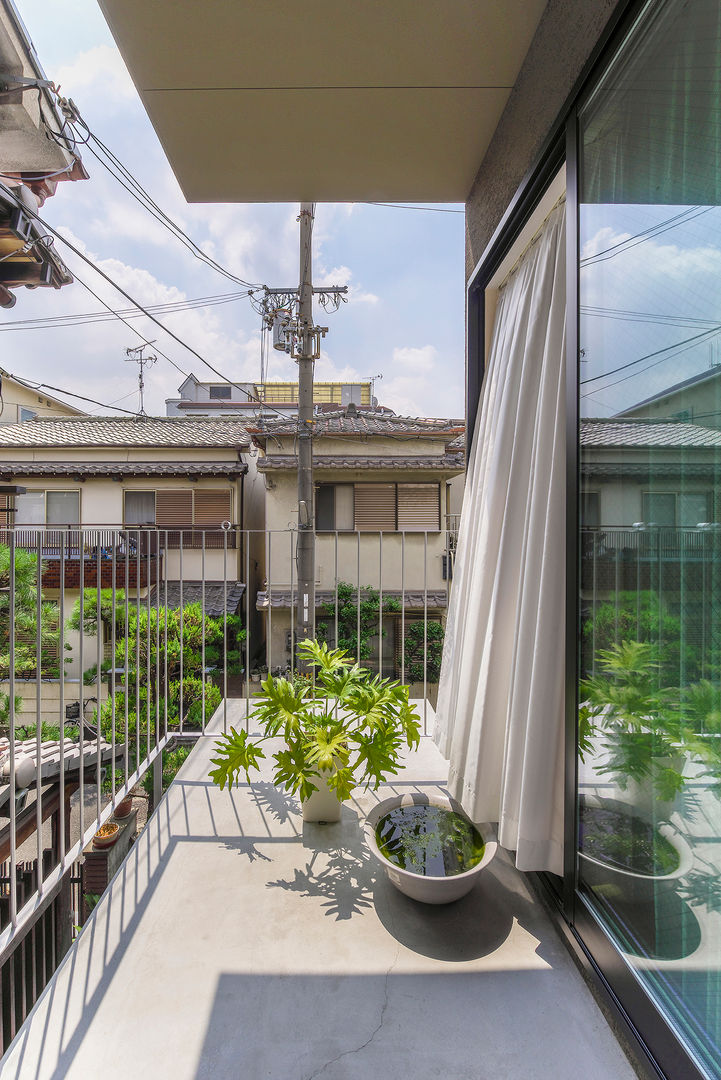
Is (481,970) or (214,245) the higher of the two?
(214,245)

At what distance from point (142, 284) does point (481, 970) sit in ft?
28.4

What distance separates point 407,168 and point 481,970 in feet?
8.23

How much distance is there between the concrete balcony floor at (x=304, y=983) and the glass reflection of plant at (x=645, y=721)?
1.68 ft

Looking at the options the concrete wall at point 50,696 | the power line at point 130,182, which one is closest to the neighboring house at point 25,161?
the power line at point 130,182

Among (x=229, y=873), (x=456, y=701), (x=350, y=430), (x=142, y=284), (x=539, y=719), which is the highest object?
(x=142, y=284)

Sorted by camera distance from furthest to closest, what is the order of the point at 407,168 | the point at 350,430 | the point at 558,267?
the point at 350,430, the point at 407,168, the point at 558,267

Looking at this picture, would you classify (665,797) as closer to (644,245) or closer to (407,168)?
(644,245)

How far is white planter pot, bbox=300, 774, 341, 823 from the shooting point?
1636 millimetres

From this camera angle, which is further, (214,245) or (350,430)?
(350,430)

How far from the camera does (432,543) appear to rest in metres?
8.66

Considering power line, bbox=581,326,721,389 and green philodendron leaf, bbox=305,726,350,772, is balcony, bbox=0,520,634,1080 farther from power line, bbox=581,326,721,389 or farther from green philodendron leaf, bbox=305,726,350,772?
power line, bbox=581,326,721,389

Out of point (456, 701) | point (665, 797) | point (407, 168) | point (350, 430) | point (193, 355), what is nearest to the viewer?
point (665, 797)

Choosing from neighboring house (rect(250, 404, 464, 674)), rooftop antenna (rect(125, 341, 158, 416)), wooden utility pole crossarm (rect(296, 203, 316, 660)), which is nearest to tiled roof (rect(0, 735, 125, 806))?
wooden utility pole crossarm (rect(296, 203, 316, 660))

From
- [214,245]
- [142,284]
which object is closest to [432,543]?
[214,245]
